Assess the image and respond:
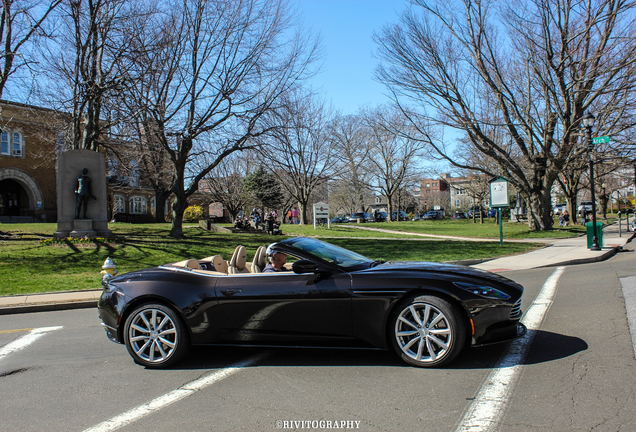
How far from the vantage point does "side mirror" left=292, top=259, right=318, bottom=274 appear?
444 cm

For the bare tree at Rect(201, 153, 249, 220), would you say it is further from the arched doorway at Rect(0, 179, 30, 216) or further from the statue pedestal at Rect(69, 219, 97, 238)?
the statue pedestal at Rect(69, 219, 97, 238)

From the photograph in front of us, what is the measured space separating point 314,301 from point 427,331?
108 cm

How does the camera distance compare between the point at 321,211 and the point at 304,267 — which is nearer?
the point at 304,267

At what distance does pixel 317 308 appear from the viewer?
171 inches

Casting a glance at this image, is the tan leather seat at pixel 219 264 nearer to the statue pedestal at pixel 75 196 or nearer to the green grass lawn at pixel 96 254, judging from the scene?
the green grass lawn at pixel 96 254

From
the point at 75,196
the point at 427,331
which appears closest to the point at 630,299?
the point at 427,331

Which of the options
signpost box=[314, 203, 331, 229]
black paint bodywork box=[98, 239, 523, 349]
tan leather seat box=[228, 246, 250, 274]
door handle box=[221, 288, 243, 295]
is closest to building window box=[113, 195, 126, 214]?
signpost box=[314, 203, 331, 229]

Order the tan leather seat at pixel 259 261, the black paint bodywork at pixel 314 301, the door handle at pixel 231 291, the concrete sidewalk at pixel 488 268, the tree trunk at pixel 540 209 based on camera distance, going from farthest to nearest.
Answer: the tree trunk at pixel 540 209
the concrete sidewalk at pixel 488 268
the tan leather seat at pixel 259 261
the door handle at pixel 231 291
the black paint bodywork at pixel 314 301

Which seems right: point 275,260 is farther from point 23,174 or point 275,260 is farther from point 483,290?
point 23,174

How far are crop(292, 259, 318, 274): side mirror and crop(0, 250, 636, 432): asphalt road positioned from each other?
96 centimetres

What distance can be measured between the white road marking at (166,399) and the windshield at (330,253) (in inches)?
51.6

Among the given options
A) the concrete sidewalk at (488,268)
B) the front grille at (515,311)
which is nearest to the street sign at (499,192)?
the concrete sidewalk at (488,268)

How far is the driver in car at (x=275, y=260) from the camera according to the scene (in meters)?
4.95

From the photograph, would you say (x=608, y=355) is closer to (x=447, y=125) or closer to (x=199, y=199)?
(x=447, y=125)
